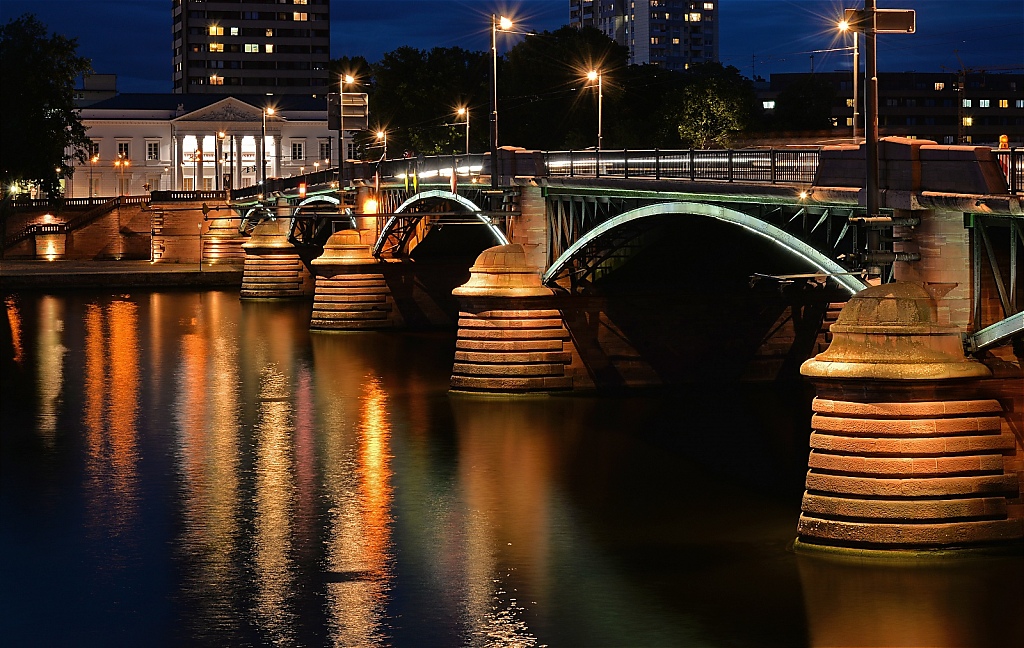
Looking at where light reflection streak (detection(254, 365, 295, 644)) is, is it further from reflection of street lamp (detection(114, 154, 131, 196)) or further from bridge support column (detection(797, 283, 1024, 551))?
reflection of street lamp (detection(114, 154, 131, 196))

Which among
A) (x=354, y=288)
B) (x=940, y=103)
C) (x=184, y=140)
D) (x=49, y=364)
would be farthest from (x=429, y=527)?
(x=940, y=103)

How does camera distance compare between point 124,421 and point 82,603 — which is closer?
point 82,603

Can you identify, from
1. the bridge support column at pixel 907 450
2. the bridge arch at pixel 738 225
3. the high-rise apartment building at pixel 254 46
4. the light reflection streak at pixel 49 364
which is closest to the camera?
the bridge support column at pixel 907 450

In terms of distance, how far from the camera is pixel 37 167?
68000 mm

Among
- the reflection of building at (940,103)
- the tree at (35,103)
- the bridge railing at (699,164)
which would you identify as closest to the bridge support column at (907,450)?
the bridge railing at (699,164)

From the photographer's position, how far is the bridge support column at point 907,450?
20.1 meters

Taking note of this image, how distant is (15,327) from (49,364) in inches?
497

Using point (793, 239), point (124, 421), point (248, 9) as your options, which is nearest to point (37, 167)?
point (124, 421)

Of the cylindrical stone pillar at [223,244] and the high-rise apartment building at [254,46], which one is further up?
the high-rise apartment building at [254,46]

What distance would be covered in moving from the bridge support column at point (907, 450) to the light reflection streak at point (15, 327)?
110 ft

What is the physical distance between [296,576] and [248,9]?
164846 millimetres

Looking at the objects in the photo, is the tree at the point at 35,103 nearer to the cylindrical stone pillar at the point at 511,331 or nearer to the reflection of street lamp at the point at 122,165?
the cylindrical stone pillar at the point at 511,331

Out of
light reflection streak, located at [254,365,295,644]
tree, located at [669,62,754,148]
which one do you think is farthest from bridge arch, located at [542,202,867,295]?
tree, located at [669,62,754,148]

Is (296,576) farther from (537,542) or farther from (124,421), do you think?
(124,421)
